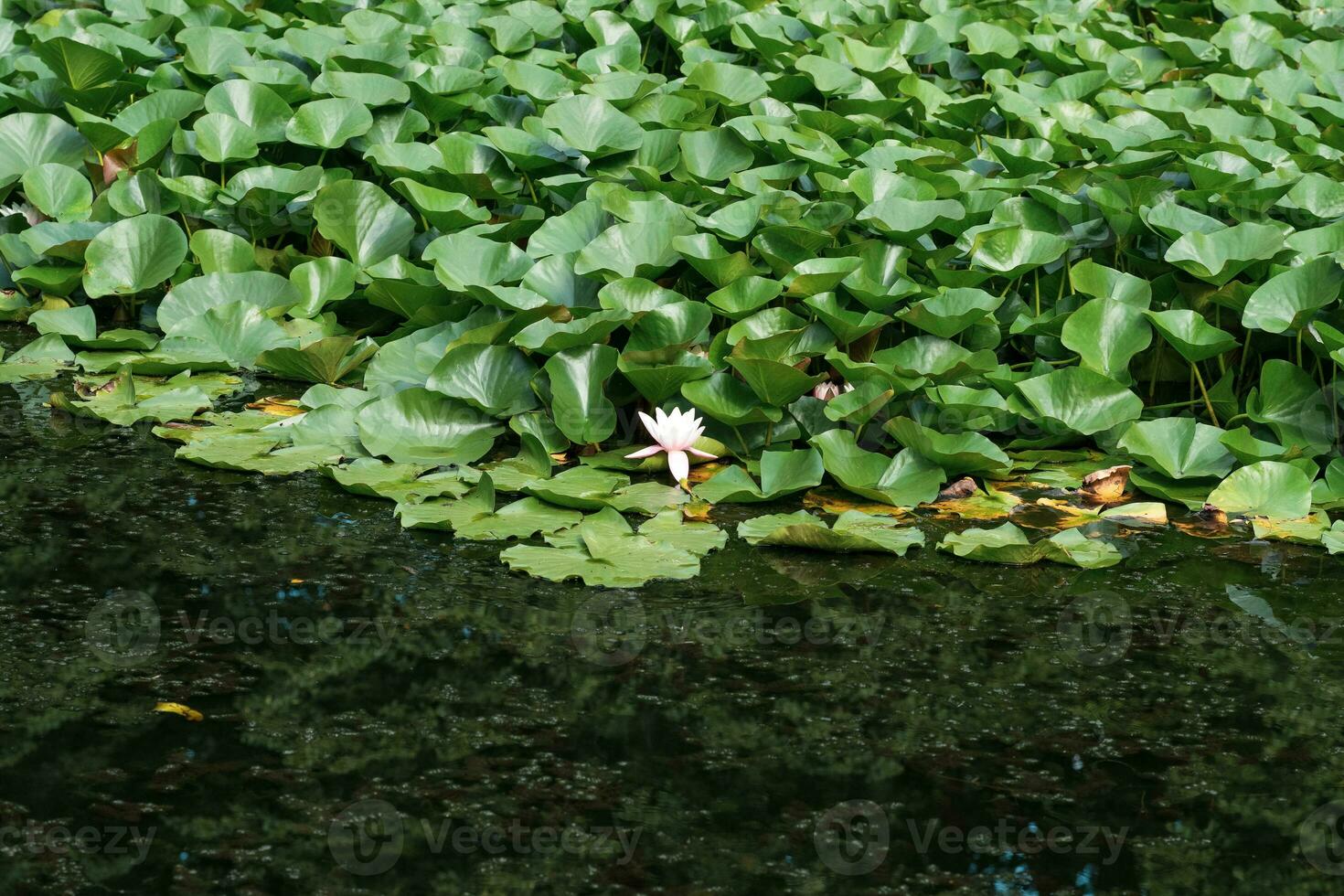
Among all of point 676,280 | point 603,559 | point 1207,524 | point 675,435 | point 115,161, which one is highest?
point 115,161

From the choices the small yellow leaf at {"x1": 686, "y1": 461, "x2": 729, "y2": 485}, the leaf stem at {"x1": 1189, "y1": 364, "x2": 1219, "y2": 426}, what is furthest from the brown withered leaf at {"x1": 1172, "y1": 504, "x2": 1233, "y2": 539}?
the small yellow leaf at {"x1": 686, "y1": 461, "x2": 729, "y2": 485}

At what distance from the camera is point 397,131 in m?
3.58

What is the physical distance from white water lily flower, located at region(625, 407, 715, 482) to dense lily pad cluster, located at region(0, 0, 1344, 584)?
6 centimetres

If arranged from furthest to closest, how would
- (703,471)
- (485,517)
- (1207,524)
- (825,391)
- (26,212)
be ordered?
(26,212) → (825,391) → (703,471) → (1207,524) → (485,517)

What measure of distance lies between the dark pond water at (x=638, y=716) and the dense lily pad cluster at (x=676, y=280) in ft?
0.54

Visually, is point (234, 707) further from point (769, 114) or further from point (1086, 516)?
point (769, 114)

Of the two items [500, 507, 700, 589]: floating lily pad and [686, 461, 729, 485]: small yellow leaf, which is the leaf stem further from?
[500, 507, 700, 589]: floating lily pad

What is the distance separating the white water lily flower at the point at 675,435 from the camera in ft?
8.24

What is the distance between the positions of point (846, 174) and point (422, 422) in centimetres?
118

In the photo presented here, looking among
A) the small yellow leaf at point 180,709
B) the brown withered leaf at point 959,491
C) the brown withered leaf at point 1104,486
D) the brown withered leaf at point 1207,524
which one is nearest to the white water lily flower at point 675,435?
the brown withered leaf at point 959,491

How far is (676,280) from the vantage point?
2979 mm

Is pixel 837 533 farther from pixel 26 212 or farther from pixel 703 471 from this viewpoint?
pixel 26 212

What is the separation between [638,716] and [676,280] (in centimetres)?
143

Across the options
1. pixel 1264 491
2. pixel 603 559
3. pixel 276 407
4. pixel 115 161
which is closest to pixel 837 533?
pixel 603 559
